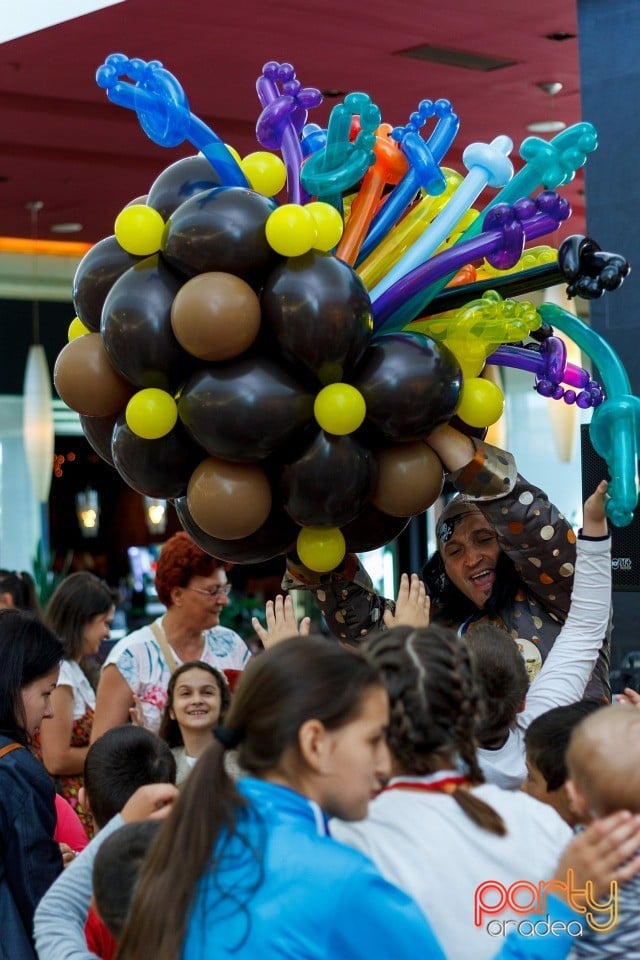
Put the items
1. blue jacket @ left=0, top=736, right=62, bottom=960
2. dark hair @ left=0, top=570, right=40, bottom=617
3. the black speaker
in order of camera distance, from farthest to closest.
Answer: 1. dark hair @ left=0, top=570, right=40, bottom=617
2. the black speaker
3. blue jacket @ left=0, top=736, right=62, bottom=960

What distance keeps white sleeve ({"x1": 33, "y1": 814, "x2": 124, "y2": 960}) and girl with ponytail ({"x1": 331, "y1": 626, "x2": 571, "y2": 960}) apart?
529 mm

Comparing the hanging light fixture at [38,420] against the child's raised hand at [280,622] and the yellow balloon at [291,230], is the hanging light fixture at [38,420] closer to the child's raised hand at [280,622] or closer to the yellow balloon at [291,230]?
the child's raised hand at [280,622]

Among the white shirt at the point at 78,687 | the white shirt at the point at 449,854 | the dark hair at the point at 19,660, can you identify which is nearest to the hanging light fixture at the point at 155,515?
the white shirt at the point at 78,687

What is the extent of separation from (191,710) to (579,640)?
4.00 feet

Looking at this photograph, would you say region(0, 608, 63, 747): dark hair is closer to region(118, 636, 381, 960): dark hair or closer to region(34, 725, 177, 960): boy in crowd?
region(34, 725, 177, 960): boy in crowd

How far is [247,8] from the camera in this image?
4.66 m

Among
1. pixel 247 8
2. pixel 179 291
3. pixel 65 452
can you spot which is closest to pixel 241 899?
pixel 179 291

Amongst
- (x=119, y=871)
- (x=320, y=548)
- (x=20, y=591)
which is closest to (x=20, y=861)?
(x=119, y=871)

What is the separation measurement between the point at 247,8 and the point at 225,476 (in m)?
2.98

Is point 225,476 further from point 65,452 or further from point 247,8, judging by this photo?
point 65,452

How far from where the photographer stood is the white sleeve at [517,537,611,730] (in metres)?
2.36

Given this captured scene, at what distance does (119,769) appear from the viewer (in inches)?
100

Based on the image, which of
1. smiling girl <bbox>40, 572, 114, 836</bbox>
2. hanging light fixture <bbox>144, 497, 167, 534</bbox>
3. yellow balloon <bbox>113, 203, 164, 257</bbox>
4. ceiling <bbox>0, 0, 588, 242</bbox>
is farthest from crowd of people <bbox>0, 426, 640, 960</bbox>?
hanging light fixture <bbox>144, 497, 167, 534</bbox>

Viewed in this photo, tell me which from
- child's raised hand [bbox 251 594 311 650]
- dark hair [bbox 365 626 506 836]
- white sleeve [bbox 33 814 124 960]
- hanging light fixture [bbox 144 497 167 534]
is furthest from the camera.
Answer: hanging light fixture [bbox 144 497 167 534]
